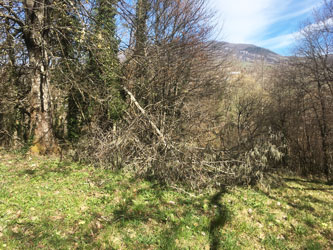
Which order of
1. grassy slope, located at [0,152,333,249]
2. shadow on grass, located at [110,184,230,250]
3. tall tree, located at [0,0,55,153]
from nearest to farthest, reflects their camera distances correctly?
grassy slope, located at [0,152,333,249] < shadow on grass, located at [110,184,230,250] < tall tree, located at [0,0,55,153]

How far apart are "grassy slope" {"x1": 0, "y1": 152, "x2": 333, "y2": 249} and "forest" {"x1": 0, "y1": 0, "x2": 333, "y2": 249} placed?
0.03 m

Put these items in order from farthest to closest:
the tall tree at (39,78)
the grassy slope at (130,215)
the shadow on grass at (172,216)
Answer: the tall tree at (39,78)
the shadow on grass at (172,216)
the grassy slope at (130,215)

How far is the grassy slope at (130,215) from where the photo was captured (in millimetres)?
3045

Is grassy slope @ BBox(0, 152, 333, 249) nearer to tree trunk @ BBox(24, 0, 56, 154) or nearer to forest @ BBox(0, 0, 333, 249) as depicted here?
forest @ BBox(0, 0, 333, 249)

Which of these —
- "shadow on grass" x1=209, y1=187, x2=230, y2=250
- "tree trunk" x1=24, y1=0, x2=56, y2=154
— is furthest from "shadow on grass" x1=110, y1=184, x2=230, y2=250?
"tree trunk" x1=24, y1=0, x2=56, y2=154

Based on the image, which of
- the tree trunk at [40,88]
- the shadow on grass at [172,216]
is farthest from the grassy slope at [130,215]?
the tree trunk at [40,88]

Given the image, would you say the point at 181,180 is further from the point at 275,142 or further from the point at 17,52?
the point at 17,52

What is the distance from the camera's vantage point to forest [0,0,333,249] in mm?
3518

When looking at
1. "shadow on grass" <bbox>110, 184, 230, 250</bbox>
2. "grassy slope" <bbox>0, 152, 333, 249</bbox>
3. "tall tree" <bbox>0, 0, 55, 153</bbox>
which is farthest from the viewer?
"tall tree" <bbox>0, 0, 55, 153</bbox>

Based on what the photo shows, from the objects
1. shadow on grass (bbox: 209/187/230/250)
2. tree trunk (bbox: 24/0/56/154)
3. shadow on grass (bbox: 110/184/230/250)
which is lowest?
shadow on grass (bbox: 209/187/230/250)

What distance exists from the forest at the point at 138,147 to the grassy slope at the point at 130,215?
0.03 metres

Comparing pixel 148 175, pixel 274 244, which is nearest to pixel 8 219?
pixel 148 175

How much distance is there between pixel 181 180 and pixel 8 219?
3.79m

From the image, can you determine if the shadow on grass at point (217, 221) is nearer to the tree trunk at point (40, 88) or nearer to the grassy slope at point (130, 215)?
the grassy slope at point (130, 215)
